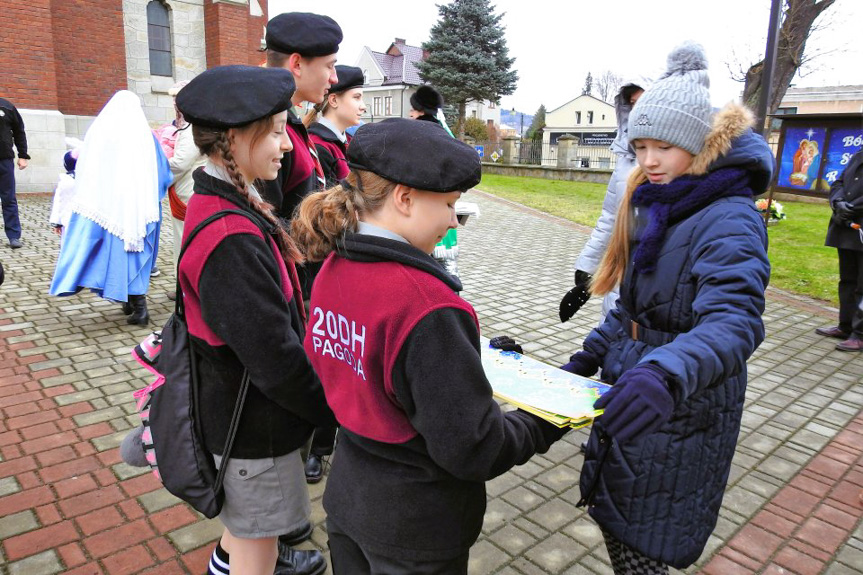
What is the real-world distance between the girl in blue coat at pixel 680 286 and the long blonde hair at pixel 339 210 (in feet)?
2.81

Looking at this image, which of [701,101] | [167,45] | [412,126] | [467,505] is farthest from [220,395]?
[167,45]

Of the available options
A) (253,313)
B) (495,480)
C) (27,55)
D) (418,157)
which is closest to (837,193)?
(495,480)

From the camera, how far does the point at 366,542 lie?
1.57 metres

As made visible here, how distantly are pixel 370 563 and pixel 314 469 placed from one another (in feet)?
6.51

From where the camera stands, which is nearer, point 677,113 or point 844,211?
point 677,113

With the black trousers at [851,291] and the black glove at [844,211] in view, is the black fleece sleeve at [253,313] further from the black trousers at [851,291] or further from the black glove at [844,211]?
the black trousers at [851,291]

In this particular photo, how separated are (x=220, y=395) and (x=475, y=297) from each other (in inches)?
224

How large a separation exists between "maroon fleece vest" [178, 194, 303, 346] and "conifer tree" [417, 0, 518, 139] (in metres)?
35.7

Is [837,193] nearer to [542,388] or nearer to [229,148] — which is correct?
[542,388]

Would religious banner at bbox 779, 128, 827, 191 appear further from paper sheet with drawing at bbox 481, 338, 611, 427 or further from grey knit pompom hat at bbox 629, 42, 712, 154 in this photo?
paper sheet with drawing at bbox 481, 338, 611, 427

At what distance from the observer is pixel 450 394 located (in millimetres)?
1376

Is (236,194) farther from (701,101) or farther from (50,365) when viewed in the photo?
A: (50,365)

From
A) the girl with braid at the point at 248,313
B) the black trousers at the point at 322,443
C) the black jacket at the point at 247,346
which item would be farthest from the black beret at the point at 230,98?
the black trousers at the point at 322,443

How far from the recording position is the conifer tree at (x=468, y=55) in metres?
36.9
